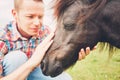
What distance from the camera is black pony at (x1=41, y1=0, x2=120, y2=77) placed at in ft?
8.07

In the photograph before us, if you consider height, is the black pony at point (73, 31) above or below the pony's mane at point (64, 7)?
below

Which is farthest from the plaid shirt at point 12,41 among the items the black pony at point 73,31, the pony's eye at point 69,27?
the pony's eye at point 69,27

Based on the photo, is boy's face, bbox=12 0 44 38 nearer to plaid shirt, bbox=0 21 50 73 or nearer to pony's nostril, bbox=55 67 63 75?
plaid shirt, bbox=0 21 50 73

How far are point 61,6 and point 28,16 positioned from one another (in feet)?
0.69

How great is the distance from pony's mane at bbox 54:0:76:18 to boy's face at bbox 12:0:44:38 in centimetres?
9

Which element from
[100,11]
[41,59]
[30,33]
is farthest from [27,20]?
[100,11]

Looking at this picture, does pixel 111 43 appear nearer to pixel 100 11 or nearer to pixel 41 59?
pixel 100 11

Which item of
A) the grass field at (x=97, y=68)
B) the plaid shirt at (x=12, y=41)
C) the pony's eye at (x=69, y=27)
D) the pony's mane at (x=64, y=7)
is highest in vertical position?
the pony's mane at (x=64, y=7)

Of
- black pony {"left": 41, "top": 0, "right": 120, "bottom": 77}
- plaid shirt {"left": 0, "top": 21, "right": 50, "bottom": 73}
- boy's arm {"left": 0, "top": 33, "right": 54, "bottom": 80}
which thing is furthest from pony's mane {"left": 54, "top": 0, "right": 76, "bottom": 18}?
plaid shirt {"left": 0, "top": 21, "right": 50, "bottom": 73}

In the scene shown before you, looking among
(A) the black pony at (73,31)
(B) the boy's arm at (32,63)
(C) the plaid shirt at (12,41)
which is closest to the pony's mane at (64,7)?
(A) the black pony at (73,31)

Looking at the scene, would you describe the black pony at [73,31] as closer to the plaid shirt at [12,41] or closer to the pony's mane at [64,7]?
the pony's mane at [64,7]

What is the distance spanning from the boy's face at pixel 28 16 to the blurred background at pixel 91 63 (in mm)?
42

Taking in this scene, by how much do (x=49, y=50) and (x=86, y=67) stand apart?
262 mm

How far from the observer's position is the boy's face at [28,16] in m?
2.45
